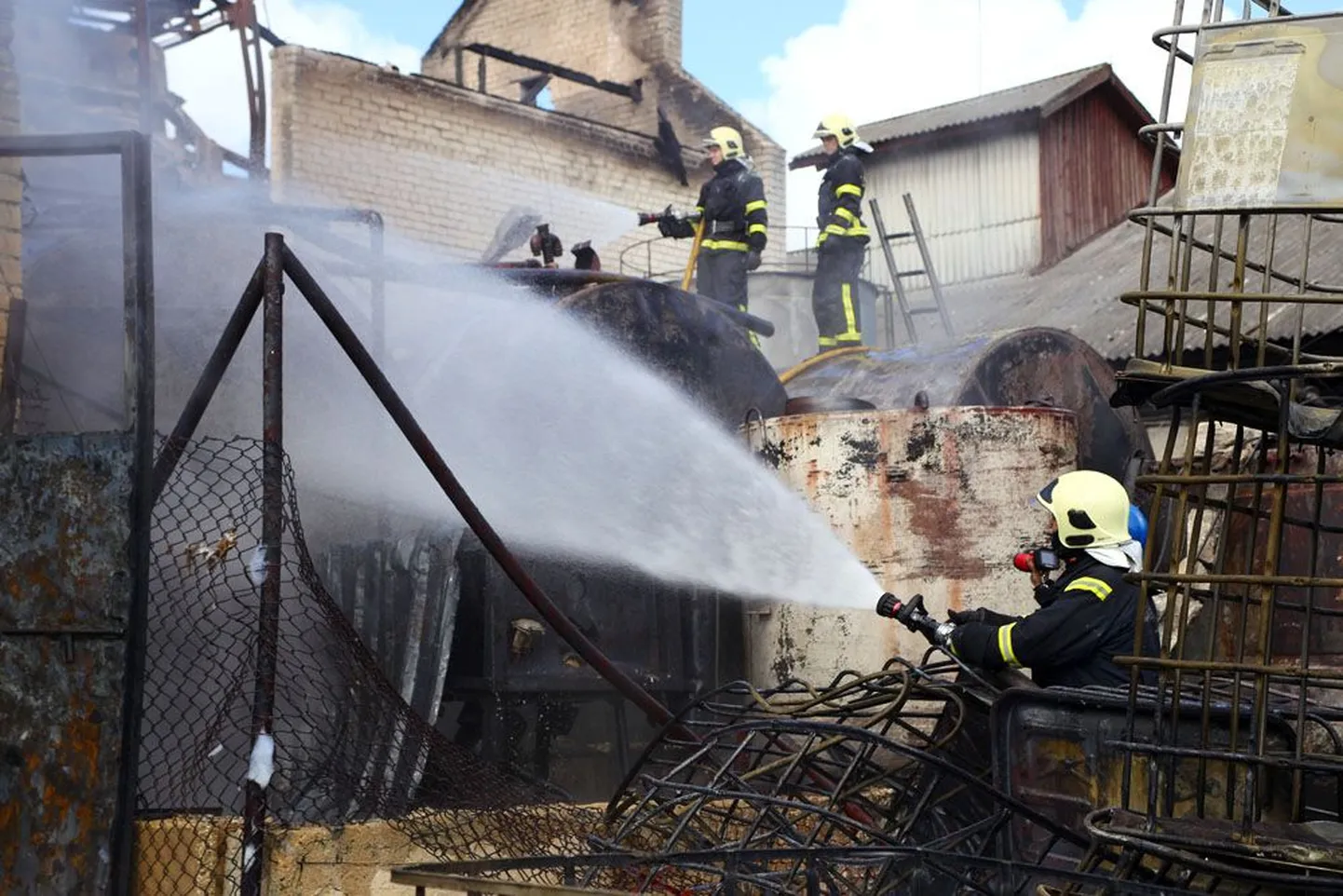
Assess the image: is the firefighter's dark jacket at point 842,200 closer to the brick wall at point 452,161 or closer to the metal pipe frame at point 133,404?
the metal pipe frame at point 133,404

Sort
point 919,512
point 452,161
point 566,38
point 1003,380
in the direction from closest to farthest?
point 919,512 → point 1003,380 → point 452,161 → point 566,38

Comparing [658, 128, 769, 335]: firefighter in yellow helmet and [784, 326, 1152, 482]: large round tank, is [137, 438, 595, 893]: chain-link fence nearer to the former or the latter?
A: [784, 326, 1152, 482]: large round tank

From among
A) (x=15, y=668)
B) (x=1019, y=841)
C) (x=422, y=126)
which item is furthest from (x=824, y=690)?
(x=422, y=126)

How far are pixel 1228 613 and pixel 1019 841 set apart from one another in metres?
4.61

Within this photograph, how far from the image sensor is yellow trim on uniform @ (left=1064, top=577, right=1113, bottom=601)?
17.1 feet

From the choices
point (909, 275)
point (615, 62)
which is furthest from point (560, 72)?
point (909, 275)

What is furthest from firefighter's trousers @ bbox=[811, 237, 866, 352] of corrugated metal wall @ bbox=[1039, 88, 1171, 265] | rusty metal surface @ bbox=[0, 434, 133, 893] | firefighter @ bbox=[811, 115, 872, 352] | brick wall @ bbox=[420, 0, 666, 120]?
brick wall @ bbox=[420, 0, 666, 120]

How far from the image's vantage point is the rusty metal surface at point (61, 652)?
518 centimetres

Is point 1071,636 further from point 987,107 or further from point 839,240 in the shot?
point 987,107

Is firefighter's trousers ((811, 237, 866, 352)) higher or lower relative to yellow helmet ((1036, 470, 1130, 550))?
higher

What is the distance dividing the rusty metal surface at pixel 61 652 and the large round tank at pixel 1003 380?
4654mm

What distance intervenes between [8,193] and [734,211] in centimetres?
616

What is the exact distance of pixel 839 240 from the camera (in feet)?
39.3

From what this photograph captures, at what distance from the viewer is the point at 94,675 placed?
5.28 metres
